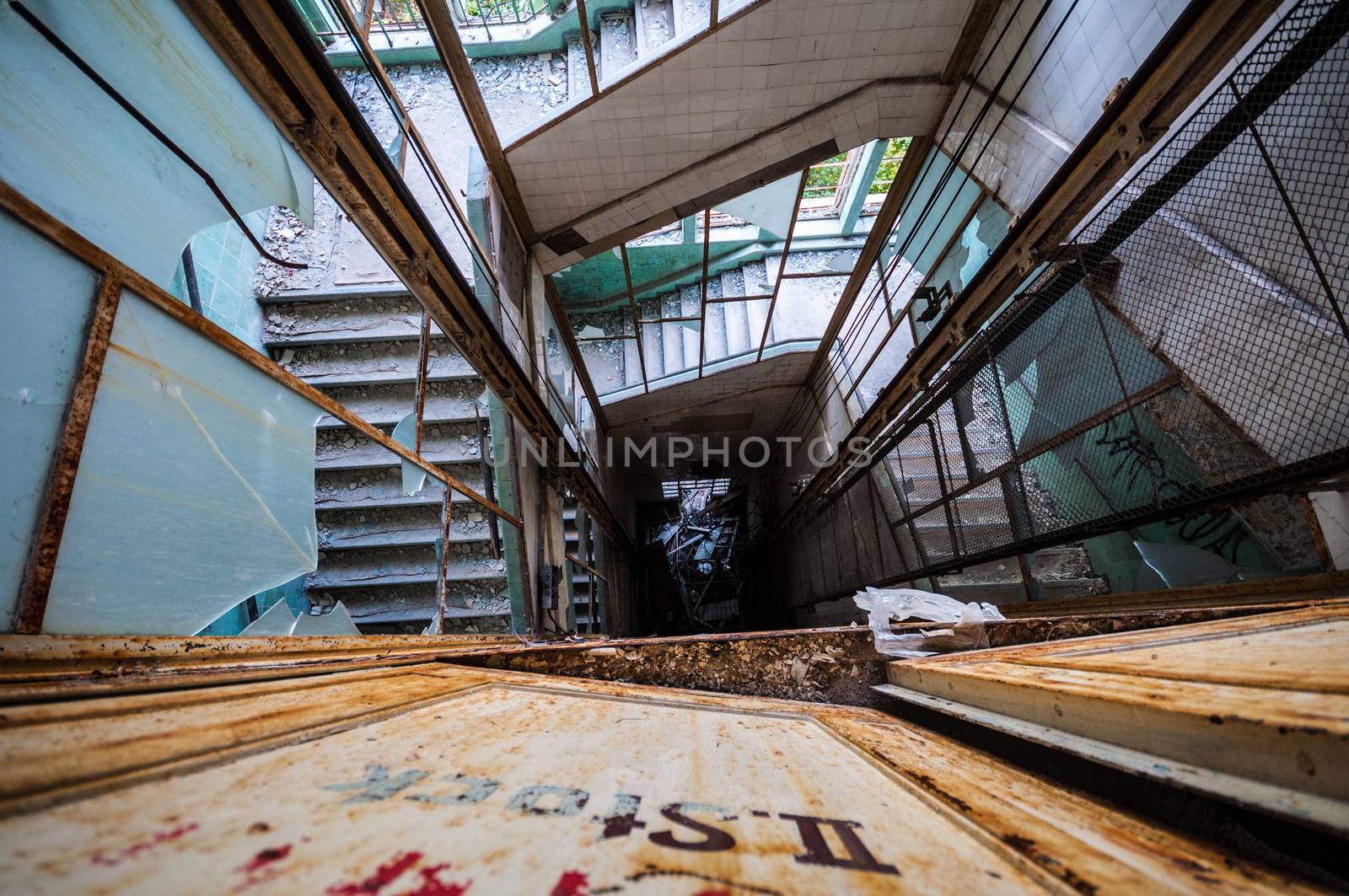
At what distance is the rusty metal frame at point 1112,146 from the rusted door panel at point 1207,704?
91.6 inches

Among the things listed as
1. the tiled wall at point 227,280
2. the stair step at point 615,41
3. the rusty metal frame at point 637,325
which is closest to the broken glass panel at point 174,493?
the tiled wall at point 227,280

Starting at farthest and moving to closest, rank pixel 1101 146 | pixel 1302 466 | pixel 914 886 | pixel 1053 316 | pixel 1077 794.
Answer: pixel 1053 316 < pixel 1101 146 < pixel 1302 466 < pixel 1077 794 < pixel 914 886

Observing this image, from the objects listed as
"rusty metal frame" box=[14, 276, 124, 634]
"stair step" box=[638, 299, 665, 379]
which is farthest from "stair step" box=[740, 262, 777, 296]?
"rusty metal frame" box=[14, 276, 124, 634]

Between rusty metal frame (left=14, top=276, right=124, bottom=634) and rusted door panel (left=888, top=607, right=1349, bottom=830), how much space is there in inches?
82.6

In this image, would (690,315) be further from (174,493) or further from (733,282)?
(174,493)

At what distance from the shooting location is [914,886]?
0.57 m

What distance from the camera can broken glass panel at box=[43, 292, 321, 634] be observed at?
1324 millimetres

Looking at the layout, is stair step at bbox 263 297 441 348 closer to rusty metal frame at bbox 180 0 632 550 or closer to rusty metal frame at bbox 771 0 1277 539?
rusty metal frame at bbox 180 0 632 550

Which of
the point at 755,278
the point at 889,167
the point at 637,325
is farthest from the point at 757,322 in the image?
the point at 889,167

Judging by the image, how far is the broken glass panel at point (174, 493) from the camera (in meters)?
1.32

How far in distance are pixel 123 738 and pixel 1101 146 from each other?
417cm

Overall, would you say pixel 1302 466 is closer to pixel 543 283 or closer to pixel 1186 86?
pixel 1186 86

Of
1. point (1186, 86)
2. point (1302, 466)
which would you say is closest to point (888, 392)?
point (1186, 86)

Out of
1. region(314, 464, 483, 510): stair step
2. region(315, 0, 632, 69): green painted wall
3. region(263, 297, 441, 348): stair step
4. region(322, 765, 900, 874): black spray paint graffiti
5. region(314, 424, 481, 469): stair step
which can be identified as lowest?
region(322, 765, 900, 874): black spray paint graffiti
